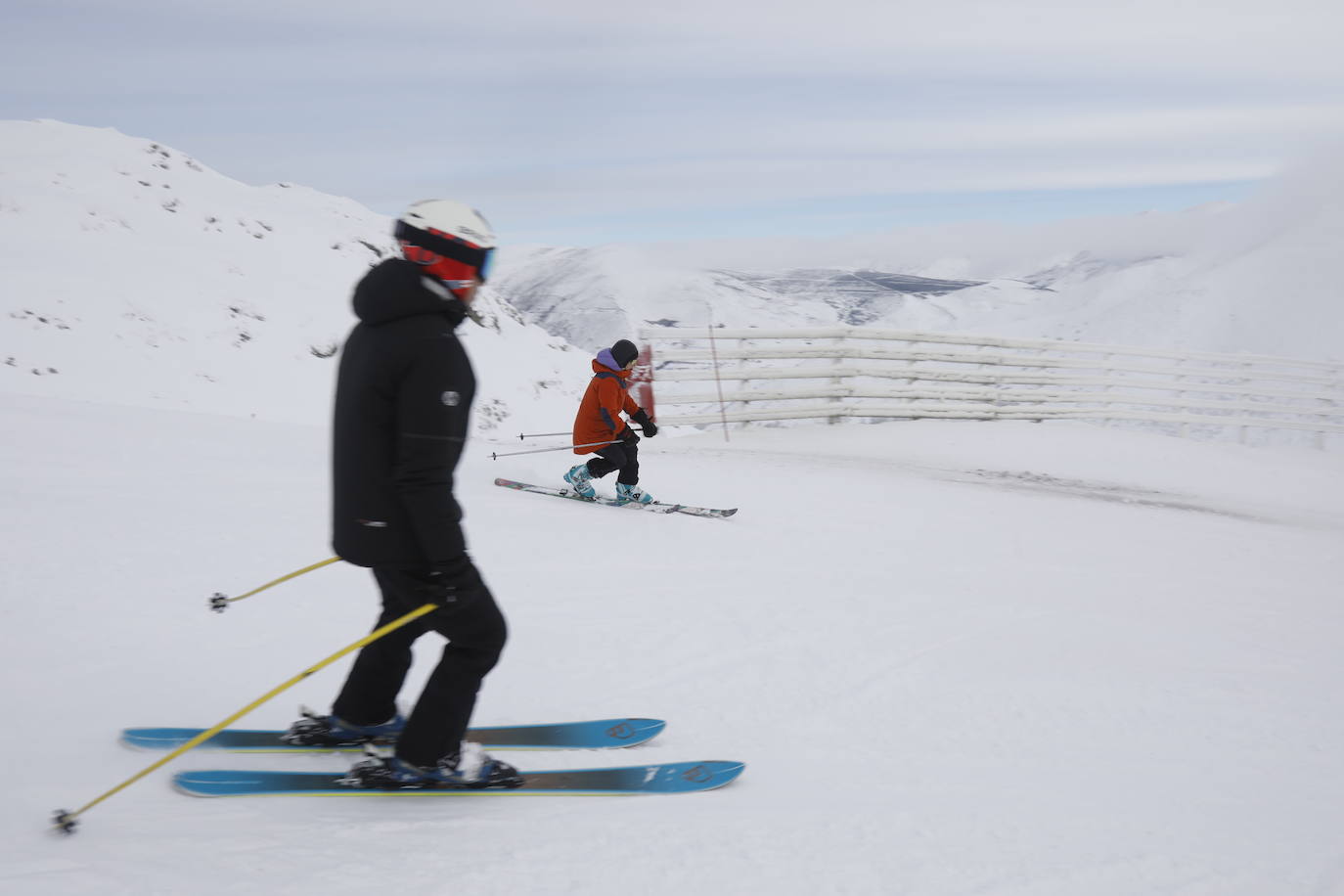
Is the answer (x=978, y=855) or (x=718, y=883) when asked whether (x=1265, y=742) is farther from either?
(x=718, y=883)

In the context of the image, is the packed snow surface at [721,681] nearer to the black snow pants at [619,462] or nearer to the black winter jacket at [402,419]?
the black snow pants at [619,462]

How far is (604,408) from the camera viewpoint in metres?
8.40

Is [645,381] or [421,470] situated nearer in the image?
[421,470]

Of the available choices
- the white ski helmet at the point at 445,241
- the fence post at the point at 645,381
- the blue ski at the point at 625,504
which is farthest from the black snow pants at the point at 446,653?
the fence post at the point at 645,381

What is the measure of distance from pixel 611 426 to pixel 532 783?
5.26 meters

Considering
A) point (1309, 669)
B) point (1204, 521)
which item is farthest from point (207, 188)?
point (1309, 669)

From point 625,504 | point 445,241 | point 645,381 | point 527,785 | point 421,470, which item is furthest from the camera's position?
point 645,381

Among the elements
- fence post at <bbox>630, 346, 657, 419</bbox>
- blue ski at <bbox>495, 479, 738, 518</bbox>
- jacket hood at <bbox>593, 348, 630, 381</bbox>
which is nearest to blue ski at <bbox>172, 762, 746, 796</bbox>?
blue ski at <bbox>495, 479, 738, 518</bbox>

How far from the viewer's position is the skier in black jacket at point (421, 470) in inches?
114

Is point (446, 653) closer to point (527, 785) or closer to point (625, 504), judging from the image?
point (527, 785)

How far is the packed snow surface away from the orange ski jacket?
27.4 inches

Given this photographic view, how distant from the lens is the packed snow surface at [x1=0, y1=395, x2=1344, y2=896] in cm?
296

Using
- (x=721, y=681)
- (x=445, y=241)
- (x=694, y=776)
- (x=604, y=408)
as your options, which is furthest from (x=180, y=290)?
(x=694, y=776)

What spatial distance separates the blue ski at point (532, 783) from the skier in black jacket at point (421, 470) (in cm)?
6
